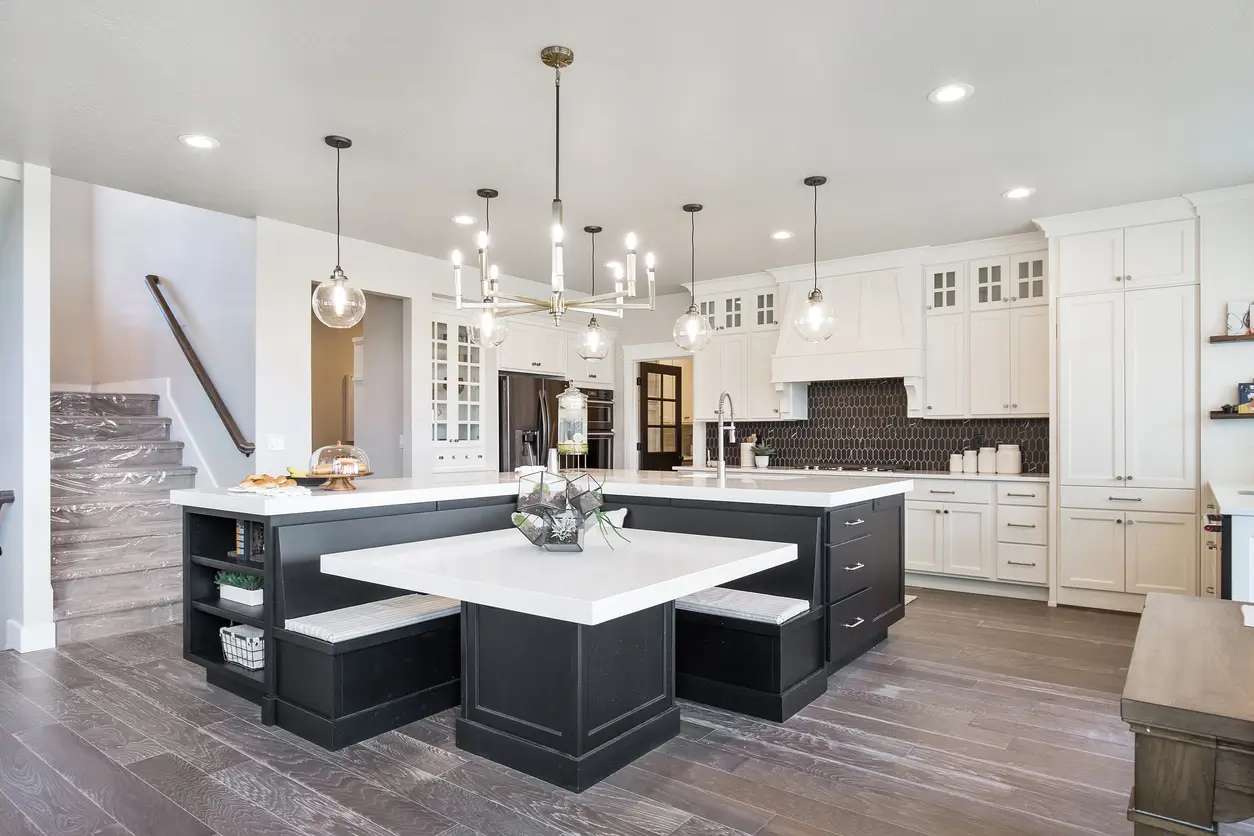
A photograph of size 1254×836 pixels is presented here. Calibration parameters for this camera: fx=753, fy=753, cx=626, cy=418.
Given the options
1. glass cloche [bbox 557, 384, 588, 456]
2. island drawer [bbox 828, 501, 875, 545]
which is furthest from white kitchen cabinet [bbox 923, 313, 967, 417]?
glass cloche [bbox 557, 384, 588, 456]

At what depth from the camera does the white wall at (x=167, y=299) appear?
533 centimetres

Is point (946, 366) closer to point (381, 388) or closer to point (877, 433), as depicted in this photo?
point (877, 433)

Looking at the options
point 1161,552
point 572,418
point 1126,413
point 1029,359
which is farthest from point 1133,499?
point 572,418

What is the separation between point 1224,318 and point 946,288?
1787mm

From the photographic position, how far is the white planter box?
317cm

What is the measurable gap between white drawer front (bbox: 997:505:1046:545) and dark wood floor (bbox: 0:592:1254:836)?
1751mm

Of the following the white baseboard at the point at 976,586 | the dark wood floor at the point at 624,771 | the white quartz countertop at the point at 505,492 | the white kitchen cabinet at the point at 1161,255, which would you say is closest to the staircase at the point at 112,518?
the dark wood floor at the point at 624,771

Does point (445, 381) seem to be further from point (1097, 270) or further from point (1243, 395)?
point (1243, 395)

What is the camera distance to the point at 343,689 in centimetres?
280

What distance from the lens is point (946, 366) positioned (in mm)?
5895

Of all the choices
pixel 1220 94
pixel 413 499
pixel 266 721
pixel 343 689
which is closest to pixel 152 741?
pixel 266 721

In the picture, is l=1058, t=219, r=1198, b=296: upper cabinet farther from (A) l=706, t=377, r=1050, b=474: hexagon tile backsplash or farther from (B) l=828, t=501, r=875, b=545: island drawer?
(B) l=828, t=501, r=875, b=545: island drawer

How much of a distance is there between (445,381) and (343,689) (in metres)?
3.84

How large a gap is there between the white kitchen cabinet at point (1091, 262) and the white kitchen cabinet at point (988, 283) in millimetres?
495
